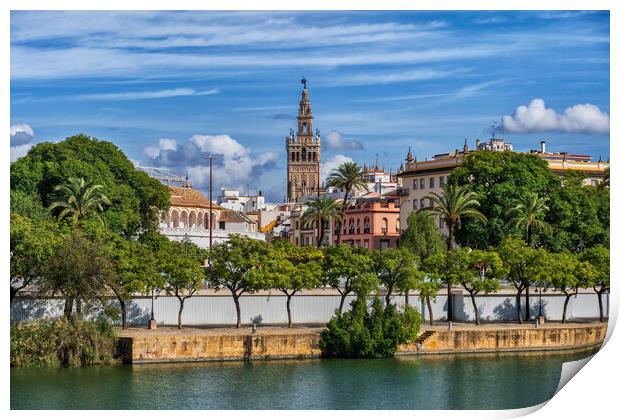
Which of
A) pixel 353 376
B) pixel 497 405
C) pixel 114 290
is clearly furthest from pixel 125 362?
pixel 497 405

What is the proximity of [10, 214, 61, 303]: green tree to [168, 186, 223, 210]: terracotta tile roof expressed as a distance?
51.9 metres

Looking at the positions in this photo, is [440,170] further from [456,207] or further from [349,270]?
[349,270]

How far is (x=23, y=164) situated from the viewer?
68.8m

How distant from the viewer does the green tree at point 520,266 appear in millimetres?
62894

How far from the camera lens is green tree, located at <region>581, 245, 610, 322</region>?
2537 inches

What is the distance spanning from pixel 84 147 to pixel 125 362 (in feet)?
68.6

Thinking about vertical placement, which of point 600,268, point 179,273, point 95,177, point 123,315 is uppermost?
point 95,177

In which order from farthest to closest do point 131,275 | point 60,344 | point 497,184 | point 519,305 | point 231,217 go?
point 231,217 → point 497,184 → point 519,305 → point 131,275 → point 60,344

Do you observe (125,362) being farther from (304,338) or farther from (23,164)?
(23,164)

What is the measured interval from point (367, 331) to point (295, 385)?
7.51 meters

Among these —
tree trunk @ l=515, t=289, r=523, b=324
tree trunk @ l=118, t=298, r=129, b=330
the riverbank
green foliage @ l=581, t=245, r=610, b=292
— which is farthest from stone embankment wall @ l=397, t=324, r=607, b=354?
tree trunk @ l=118, t=298, r=129, b=330

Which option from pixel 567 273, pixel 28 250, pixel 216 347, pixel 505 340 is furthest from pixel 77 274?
pixel 567 273

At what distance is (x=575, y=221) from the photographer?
76.5 meters
